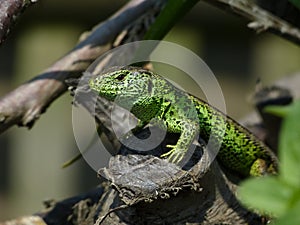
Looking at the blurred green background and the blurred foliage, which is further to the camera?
the blurred green background

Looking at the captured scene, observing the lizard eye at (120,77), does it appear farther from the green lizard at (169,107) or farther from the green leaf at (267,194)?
the green leaf at (267,194)

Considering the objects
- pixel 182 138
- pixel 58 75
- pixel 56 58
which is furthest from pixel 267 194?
pixel 56 58

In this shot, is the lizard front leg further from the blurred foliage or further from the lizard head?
the blurred foliage

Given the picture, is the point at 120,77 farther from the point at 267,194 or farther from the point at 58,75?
the point at 267,194

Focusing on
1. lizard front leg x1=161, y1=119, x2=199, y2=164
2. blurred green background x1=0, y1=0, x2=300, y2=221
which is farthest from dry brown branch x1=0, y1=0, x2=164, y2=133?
blurred green background x1=0, y1=0, x2=300, y2=221

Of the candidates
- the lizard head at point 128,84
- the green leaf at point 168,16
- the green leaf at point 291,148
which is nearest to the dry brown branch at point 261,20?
the green leaf at point 168,16

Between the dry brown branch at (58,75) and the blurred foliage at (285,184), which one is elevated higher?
the blurred foliage at (285,184)

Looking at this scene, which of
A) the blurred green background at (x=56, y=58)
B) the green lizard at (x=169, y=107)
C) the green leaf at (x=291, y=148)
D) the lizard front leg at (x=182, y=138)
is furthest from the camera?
the blurred green background at (x=56, y=58)
